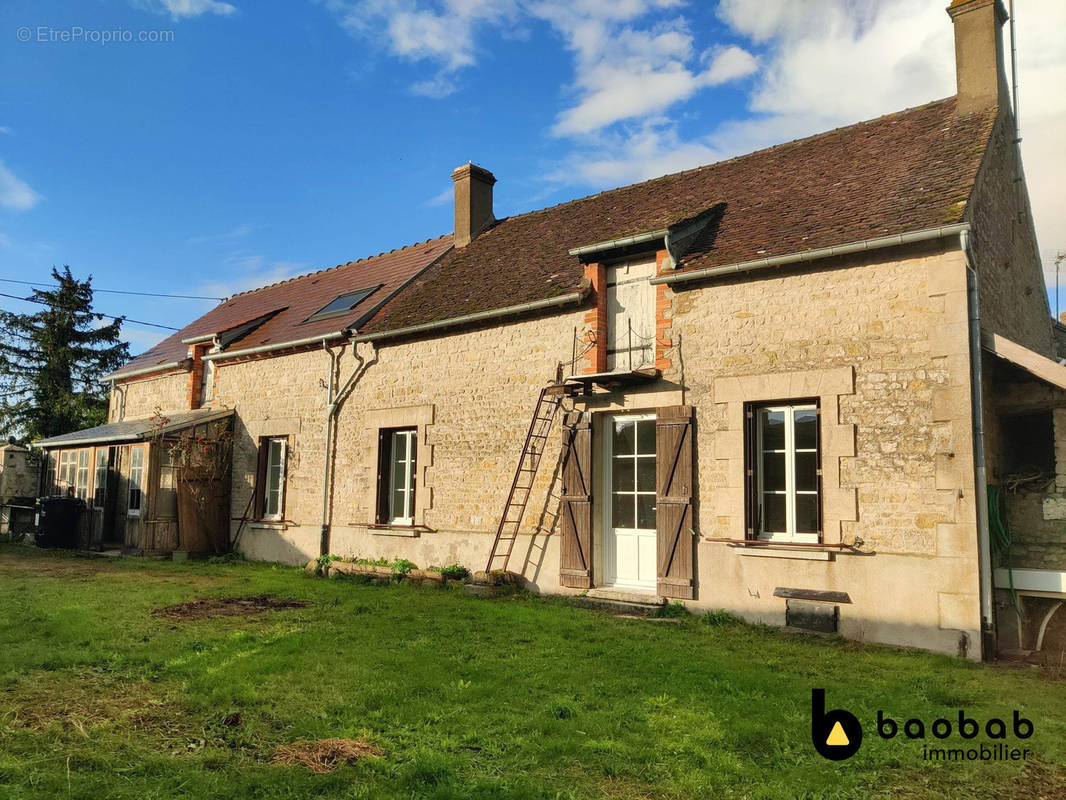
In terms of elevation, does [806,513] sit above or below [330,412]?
below

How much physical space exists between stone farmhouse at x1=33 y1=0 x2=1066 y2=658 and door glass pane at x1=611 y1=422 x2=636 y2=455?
68 mm

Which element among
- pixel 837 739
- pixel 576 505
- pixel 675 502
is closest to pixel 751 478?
pixel 675 502

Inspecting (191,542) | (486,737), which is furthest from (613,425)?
(191,542)

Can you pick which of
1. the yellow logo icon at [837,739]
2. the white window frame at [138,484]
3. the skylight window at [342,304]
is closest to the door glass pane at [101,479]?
the white window frame at [138,484]

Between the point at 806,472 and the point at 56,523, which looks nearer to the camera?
the point at 806,472

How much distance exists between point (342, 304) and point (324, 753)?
1107cm

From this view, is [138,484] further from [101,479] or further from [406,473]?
[406,473]

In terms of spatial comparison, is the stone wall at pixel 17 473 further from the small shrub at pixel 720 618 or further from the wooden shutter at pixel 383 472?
the small shrub at pixel 720 618

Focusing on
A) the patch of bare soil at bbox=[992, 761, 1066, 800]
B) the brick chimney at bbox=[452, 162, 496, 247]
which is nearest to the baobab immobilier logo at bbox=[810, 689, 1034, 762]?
the patch of bare soil at bbox=[992, 761, 1066, 800]

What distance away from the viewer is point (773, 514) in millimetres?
7863

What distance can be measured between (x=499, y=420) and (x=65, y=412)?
2208 cm

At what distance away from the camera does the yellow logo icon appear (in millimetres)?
4305

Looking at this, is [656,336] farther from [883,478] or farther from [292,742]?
[292,742]

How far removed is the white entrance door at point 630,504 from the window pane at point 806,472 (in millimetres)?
1773
